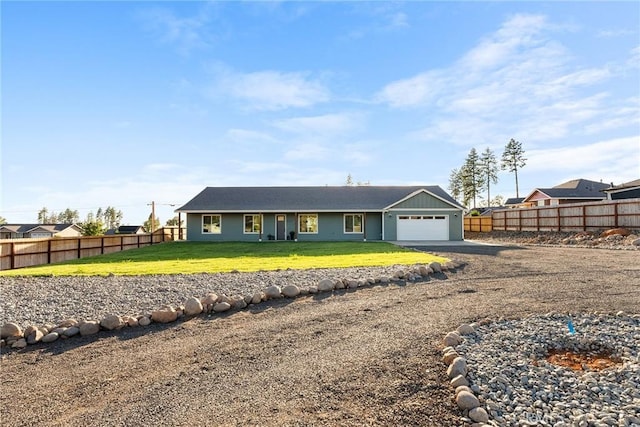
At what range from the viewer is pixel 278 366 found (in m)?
3.46

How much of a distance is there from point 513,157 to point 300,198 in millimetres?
38533

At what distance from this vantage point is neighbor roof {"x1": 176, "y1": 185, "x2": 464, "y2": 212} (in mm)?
23000

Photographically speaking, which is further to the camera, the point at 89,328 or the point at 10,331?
the point at 89,328

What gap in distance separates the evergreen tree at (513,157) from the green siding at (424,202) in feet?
110

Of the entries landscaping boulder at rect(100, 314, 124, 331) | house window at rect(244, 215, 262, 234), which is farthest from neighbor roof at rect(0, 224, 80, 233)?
landscaping boulder at rect(100, 314, 124, 331)

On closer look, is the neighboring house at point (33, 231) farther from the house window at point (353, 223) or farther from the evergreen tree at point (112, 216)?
the house window at point (353, 223)

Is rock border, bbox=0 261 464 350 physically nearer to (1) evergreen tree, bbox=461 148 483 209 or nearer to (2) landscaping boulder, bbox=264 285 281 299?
(2) landscaping boulder, bbox=264 285 281 299

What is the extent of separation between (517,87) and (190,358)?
14.6 meters

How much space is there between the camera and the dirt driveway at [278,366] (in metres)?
2.65

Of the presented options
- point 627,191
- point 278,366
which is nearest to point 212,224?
point 278,366

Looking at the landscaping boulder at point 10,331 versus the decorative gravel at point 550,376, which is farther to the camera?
the landscaping boulder at point 10,331

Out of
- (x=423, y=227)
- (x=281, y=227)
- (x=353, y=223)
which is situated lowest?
(x=423, y=227)

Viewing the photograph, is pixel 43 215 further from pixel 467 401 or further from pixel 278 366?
pixel 467 401

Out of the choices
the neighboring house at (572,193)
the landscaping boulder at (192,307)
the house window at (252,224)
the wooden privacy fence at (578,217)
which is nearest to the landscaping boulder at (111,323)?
the landscaping boulder at (192,307)
